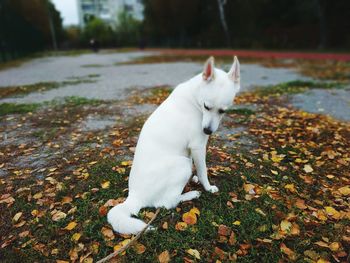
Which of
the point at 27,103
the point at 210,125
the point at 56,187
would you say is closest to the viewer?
the point at 210,125

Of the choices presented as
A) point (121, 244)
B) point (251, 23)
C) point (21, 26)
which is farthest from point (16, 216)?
point (251, 23)

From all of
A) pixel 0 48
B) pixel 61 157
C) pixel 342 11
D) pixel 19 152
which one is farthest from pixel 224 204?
pixel 342 11

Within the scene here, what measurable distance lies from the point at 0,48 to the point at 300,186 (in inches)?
1052

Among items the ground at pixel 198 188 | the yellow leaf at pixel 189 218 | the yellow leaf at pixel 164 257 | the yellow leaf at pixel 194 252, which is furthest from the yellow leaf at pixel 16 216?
the yellow leaf at pixel 194 252

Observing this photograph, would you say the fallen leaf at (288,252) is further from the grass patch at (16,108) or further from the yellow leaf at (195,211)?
the grass patch at (16,108)

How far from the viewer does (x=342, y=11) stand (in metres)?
32.9

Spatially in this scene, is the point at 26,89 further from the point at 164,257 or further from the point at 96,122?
the point at 164,257

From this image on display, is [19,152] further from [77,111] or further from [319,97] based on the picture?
[319,97]

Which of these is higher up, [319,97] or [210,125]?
[210,125]

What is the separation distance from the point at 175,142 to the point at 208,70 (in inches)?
32.7

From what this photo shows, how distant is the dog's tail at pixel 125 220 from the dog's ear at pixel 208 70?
1.48m

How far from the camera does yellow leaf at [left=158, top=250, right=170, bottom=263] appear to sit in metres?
2.93

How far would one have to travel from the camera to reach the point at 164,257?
9.70ft

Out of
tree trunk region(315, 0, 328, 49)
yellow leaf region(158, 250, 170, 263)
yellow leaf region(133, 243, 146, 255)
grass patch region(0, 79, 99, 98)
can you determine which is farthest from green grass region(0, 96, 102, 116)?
tree trunk region(315, 0, 328, 49)
